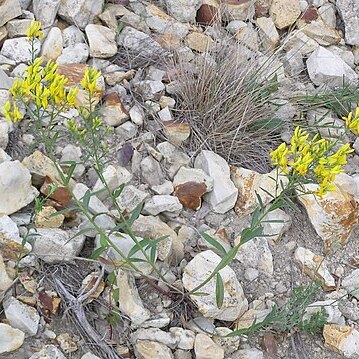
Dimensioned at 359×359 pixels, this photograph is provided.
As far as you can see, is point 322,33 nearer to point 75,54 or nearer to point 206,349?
point 75,54

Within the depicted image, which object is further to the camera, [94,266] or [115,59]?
[115,59]

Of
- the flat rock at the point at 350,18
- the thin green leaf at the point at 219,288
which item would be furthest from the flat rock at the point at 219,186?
the flat rock at the point at 350,18

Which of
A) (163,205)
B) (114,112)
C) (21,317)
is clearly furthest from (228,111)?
(21,317)

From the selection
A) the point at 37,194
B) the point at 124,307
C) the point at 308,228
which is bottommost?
the point at 308,228

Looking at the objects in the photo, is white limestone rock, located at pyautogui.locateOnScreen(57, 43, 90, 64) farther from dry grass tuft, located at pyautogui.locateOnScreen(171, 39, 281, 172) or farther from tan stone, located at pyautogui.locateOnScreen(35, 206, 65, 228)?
tan stone, located at pyautogui.locateOnScreen(35, 206, 65, 228)

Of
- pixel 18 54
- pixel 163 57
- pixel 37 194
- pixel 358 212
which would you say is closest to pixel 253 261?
pixel 358 212

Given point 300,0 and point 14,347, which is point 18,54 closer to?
point 14,347

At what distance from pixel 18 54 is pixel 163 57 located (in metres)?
0.66

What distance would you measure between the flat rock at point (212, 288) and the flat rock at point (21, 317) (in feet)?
1.79

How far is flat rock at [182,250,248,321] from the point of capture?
254 centimetres

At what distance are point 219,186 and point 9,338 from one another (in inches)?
42.3

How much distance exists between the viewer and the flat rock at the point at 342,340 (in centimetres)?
259

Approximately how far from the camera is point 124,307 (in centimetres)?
247

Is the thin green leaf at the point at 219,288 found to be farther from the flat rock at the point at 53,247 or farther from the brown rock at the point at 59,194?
the brown rock at the point at 59,194
